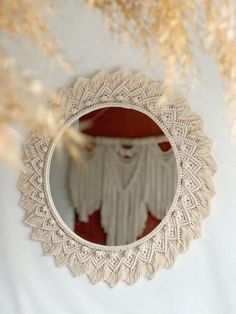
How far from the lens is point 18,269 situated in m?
1.96

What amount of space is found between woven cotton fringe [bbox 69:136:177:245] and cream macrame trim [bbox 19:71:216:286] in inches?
1.6

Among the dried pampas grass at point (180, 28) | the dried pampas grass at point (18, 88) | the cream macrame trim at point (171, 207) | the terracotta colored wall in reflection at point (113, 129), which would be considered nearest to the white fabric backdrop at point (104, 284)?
the cream macrame trim at point (171, 207)

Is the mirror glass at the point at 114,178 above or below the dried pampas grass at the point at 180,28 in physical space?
below

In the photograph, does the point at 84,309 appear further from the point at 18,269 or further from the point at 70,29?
the point at 70,29

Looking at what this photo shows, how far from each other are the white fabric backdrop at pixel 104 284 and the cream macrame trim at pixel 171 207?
33 mm

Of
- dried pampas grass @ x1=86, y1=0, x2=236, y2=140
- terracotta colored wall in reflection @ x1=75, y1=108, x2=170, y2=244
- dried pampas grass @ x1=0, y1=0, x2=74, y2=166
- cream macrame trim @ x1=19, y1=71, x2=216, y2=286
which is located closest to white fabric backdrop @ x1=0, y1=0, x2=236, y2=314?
cream macrame trim @ x1=19, y1=71, x2=216, y2=286

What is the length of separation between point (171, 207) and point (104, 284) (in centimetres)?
33

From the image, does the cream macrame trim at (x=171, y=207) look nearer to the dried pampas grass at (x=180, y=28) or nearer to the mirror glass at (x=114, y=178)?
the mirror glass at (x=114, y=178)

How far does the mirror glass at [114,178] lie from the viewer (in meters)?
1.92

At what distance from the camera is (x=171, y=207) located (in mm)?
1892

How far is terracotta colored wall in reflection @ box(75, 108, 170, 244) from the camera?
1933mm

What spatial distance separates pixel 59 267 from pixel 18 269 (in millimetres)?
136

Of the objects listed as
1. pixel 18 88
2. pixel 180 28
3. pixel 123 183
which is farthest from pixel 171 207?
Answer: pixel 18 88

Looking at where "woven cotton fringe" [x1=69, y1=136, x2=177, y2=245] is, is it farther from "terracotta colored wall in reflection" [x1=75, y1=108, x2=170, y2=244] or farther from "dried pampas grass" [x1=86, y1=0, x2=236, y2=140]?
"dried pampas grass" [x1=86, y1=0, x2=236, y2=140]
